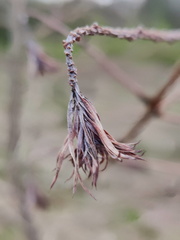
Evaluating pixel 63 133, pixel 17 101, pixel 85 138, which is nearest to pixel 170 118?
pixel 17 101

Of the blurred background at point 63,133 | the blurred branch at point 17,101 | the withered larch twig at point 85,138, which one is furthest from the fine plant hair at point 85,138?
the blurred branch at point 17,101

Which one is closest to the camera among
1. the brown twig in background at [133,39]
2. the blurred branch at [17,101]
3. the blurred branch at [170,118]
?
the brown twig in background at [133,39]

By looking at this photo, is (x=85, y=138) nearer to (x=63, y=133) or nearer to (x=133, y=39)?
Result: (x=133, y=39)

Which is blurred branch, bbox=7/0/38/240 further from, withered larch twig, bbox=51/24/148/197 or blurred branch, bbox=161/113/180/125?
withered larch twig, bbox=51/24/148/197

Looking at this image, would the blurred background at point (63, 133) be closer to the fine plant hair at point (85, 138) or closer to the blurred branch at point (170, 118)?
the blurred branch at point (170, 118)

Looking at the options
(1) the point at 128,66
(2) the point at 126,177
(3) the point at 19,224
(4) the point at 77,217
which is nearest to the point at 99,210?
(4) the point at 77,217

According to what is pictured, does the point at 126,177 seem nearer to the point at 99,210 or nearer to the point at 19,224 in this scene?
the point at 99,210

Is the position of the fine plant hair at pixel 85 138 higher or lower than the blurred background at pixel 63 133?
lower

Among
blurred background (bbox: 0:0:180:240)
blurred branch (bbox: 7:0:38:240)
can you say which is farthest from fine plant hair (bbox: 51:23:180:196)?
blurred branch (bbox: 7:0:38:240)
